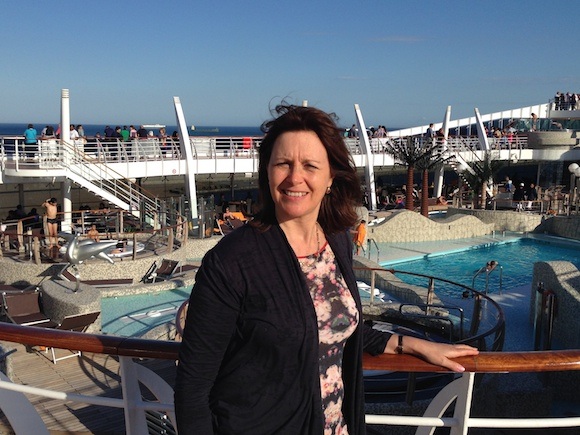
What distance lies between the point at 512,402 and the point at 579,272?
9.49 ft

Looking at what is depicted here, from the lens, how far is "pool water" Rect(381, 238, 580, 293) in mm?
12969

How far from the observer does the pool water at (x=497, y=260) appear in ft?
42.5

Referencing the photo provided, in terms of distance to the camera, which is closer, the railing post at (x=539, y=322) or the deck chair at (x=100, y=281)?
the railing post at (x=539, y=322)

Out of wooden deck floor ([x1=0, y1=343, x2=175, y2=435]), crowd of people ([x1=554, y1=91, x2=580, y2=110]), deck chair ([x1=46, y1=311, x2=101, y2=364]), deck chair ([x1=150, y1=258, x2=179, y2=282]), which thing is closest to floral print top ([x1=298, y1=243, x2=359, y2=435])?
wooden deck floor ([x1=0, y1=343, x2=175, y2=435])

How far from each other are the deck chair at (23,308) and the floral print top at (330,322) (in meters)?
7.02

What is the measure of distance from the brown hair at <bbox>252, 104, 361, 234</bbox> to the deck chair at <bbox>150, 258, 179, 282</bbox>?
9356mm

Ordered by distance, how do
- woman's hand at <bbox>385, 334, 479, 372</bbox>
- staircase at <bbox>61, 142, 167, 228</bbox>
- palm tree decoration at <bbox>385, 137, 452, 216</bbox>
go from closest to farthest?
1. woman's hand at <bbox>385, 334, 479, 372</bbox>
2. staircase at <bbox>61, 142, 167, 228</bbox>
3. palm tree decoration at <bbox>385, 137, 452, 216</bbox>

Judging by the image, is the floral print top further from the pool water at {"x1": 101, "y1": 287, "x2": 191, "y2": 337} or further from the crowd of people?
the crowd of people

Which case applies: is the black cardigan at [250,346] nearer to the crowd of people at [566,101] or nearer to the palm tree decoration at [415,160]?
the palm tree decoration at [415,160]

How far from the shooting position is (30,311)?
26.9 feet

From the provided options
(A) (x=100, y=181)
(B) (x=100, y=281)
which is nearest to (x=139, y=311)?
(B) (x=100, y=281)

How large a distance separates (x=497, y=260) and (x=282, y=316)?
14723 mm

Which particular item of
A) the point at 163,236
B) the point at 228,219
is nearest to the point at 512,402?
the point at 163,236

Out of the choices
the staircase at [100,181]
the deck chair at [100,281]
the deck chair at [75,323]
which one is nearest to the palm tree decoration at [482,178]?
the staircase at [100,181]
